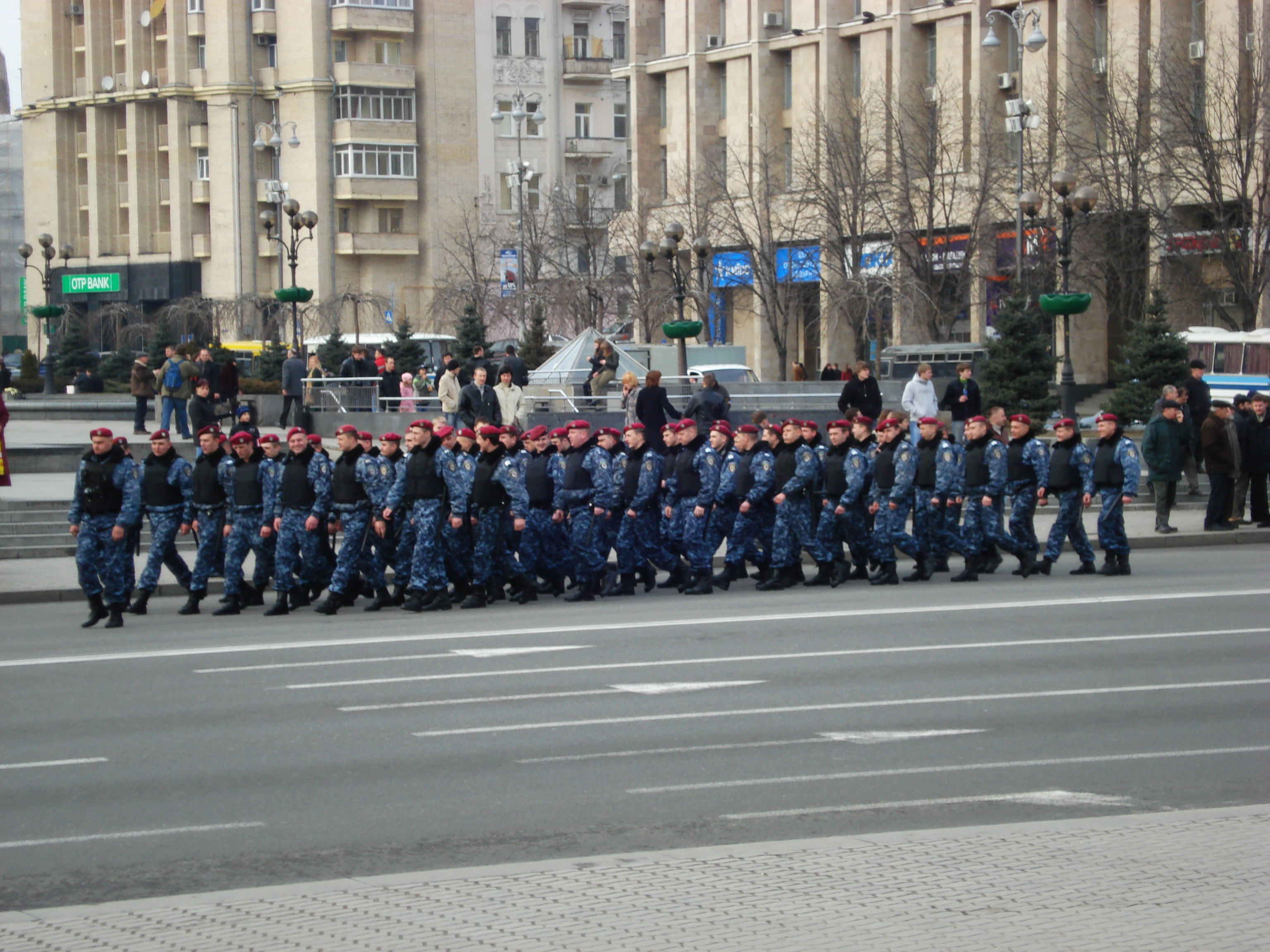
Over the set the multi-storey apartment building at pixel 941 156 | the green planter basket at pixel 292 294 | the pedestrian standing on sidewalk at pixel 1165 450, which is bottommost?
the pedestrian standing on sidewalk at pixel 1165 450

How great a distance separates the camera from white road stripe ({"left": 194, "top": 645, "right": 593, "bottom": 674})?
1264 centimetres

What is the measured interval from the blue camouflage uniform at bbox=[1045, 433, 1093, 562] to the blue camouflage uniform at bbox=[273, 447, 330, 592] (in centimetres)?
753

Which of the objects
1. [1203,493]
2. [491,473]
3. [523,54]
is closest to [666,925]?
[491,473]

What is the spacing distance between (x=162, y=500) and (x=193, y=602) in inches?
41.1

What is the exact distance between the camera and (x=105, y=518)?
1579cm

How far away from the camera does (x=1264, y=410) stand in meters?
22.6

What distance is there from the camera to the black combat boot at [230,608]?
54.1 ft

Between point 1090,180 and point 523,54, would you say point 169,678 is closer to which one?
point 1090,180

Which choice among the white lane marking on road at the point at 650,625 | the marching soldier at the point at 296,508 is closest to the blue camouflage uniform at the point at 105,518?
the marching soldier at the point at 296,508

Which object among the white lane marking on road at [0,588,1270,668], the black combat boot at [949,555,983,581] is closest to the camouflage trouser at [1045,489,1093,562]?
the black combat boot at [949,555,983,581]

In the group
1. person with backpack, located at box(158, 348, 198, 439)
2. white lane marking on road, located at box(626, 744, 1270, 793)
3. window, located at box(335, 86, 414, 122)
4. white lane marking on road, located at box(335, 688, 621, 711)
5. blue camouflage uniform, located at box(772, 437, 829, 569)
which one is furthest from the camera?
window, located at box(335, 86, 414, 122)

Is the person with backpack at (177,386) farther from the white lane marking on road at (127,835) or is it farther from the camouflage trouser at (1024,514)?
the white lane marking on road at (127,835)

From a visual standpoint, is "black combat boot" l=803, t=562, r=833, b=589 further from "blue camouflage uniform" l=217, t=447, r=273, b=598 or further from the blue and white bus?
the blue and white bus

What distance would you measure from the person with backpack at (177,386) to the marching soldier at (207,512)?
14086 mm
